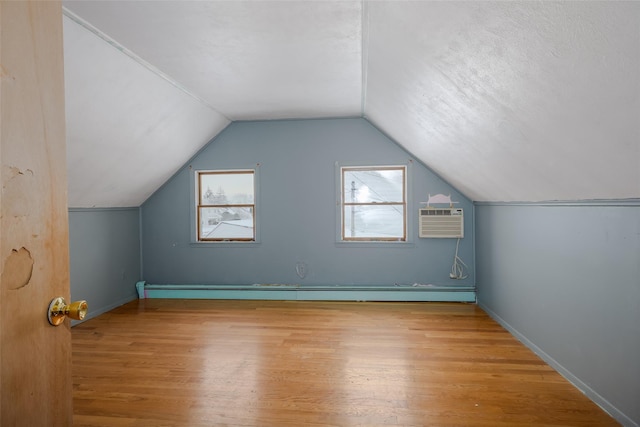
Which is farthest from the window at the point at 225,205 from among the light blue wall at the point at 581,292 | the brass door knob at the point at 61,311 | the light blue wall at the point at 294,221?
the brass door knob at the point at 61,311

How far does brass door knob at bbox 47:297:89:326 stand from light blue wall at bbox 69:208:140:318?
12.2 ft

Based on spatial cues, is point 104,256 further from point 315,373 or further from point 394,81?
point 394,81

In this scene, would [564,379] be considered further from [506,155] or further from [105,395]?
[105,395]

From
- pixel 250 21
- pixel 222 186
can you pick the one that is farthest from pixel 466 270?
pixel 250 21

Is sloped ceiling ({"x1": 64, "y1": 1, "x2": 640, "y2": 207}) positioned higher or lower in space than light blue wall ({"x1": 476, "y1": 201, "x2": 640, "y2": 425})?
higher

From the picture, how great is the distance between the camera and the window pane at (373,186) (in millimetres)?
5133

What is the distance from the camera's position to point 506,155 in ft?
8.96

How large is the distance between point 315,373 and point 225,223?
3.10 meters

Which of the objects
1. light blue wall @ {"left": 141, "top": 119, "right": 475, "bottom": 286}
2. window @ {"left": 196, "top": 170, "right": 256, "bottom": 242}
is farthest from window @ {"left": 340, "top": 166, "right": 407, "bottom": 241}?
window @ {"left": 196, "top": 170, "right": 256, "bottom": 242}

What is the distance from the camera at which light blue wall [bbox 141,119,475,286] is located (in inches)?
197

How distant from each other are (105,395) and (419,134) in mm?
3477

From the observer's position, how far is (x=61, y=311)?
0.93m

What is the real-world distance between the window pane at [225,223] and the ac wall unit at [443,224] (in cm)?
241

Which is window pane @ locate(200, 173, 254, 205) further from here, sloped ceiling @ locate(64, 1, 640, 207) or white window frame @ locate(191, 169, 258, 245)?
sloped ceiling @ locate(64, 1, 640, 207)
